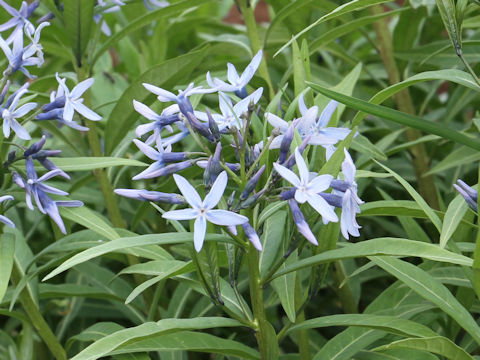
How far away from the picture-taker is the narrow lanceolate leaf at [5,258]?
1.21m

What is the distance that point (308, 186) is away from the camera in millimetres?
991

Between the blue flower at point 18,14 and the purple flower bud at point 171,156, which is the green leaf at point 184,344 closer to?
the purple flower bud at point 171,156

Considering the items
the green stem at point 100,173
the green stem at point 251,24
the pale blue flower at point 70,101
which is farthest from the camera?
the green stem at point 251,24

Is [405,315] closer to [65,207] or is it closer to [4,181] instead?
[65,207]

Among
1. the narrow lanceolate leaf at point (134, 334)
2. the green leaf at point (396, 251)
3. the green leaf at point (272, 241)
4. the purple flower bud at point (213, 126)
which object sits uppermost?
the purple flower bud at point (213, 126)

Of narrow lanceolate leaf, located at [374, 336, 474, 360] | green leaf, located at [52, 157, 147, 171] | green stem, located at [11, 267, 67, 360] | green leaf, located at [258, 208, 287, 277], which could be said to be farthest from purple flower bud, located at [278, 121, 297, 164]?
green stem, located at [11, 267, 67, 360]

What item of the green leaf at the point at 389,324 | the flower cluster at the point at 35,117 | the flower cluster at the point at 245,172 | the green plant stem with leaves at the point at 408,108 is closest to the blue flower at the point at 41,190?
the flower cluster at the point at 35,117

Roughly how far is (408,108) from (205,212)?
1.22m

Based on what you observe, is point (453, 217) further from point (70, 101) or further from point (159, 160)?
point (70, 101)

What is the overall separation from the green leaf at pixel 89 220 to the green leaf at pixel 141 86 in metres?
0.33

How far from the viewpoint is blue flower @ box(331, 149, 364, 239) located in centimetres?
103

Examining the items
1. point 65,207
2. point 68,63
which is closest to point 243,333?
point 65,207

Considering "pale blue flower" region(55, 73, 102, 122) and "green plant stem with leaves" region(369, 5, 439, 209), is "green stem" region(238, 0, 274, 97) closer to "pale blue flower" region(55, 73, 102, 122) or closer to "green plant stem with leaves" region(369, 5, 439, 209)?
"green plant stem with leaves" region(369, 5, 439, 209)

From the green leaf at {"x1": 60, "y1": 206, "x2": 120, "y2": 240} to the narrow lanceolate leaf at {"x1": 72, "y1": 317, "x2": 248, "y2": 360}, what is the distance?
30 cm
